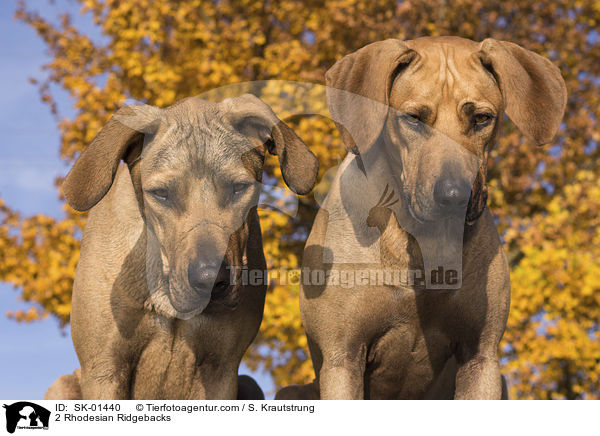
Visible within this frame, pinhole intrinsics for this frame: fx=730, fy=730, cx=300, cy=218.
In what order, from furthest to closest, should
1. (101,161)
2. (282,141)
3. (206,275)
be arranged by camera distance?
(282,141) → (101,161) → (206,275)

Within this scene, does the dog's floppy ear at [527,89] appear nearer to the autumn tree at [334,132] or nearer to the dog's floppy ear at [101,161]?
the dog's floppy ear at [101,161]

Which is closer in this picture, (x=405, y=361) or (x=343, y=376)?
(x=343, y=376)

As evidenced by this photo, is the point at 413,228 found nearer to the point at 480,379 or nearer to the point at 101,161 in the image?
the point at 480,379

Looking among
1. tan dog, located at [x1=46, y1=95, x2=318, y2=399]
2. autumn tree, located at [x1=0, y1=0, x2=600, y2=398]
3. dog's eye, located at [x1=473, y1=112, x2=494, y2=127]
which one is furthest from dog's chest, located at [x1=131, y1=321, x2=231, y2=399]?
autumn tree, located at [x1=0, y1=0, x2=600, y2=398]

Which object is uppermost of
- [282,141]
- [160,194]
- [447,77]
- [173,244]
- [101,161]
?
[447,77]

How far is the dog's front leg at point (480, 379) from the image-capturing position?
4008 mm

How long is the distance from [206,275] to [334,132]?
20.2 feet

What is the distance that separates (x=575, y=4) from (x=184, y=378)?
9.50m

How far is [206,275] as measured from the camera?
3.24 metres

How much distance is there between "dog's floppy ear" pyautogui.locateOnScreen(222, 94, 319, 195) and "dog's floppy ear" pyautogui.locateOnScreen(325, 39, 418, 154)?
245mm

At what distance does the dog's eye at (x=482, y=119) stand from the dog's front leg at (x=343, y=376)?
4.46 ft
